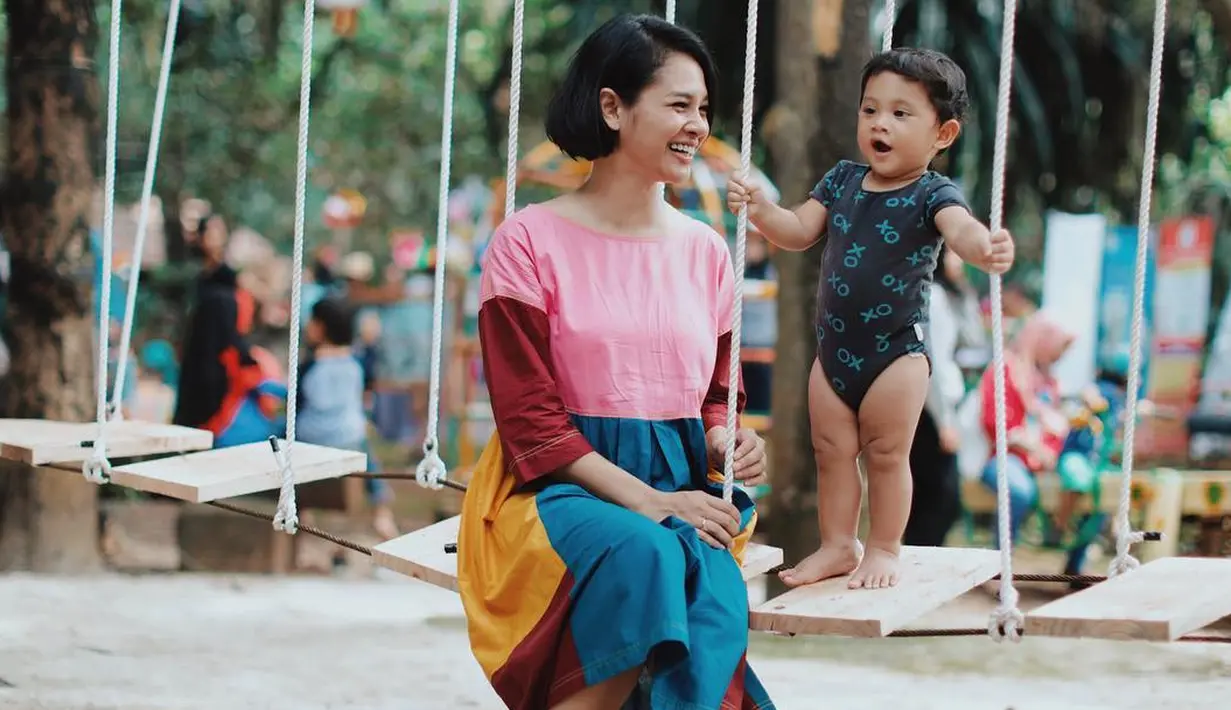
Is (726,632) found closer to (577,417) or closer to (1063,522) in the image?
(577,417)

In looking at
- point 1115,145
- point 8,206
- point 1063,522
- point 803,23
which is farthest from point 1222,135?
point 8,206

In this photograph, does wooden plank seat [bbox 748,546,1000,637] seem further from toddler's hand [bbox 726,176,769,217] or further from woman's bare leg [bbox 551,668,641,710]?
toddler's hand [bbox 726,176,769,217]

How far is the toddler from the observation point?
87.9 inches

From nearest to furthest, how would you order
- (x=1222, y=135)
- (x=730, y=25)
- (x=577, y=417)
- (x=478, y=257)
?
(x=577, y=417)
(x=730, y=25)
(x=478, y=257)
(x=1222, y=135)

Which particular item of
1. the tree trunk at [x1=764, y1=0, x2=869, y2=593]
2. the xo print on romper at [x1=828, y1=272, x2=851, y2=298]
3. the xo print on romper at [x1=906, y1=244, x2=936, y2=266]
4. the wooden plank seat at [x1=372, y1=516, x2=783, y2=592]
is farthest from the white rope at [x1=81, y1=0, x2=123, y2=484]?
the tree trunk at [x1=764, y1=0, x2=869, y2=593]

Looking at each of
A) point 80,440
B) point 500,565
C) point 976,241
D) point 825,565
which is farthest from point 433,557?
point 80,440

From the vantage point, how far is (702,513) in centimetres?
219

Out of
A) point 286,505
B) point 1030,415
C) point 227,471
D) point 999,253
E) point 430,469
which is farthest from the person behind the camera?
point 1030,415

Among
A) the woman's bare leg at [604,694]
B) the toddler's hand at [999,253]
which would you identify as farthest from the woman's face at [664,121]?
the woman's bare leg at [604,694]

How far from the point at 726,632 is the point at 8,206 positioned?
4444 mm

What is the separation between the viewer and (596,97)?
91.3 inches

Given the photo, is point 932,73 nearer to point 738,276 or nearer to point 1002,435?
point 738,276

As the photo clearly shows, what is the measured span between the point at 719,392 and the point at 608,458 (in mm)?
275

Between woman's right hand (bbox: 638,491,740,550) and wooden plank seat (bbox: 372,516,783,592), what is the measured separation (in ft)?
0.42
